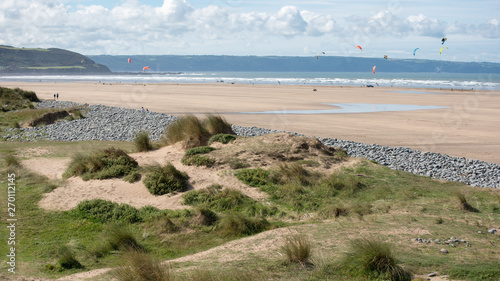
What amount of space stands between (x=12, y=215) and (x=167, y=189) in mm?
3458

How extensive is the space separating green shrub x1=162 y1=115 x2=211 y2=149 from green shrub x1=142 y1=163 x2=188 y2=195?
8.75 feet

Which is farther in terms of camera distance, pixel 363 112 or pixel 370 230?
pixel 363 112

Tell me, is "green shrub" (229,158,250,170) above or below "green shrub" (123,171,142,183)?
above

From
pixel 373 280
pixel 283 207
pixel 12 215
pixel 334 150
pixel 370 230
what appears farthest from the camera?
pixel 334 150

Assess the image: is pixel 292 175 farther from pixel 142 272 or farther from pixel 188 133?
pixel 142 272

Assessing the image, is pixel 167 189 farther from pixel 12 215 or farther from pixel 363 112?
pixel 363 112

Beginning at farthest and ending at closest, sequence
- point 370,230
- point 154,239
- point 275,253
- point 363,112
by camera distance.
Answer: point 363,112 < point 154,239 < point 370,230 < point 275,253

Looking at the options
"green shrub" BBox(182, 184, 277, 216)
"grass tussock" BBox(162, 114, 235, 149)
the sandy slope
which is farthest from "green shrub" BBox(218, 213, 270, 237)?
"grass tussock" BBox(162, 114, 235, 149)

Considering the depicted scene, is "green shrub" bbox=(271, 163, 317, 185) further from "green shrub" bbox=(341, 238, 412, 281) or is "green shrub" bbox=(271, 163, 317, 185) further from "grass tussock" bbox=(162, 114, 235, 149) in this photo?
"green shrub" bbox=(341, 238, 412, 281)

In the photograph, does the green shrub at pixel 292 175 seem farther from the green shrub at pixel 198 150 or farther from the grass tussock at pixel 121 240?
the grass tussock at pixel 121 240

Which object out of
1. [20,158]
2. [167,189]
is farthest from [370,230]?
[20,158]

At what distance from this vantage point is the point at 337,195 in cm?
1076

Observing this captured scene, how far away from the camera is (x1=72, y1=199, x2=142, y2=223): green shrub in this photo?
950cm

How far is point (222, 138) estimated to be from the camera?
46.0ft
